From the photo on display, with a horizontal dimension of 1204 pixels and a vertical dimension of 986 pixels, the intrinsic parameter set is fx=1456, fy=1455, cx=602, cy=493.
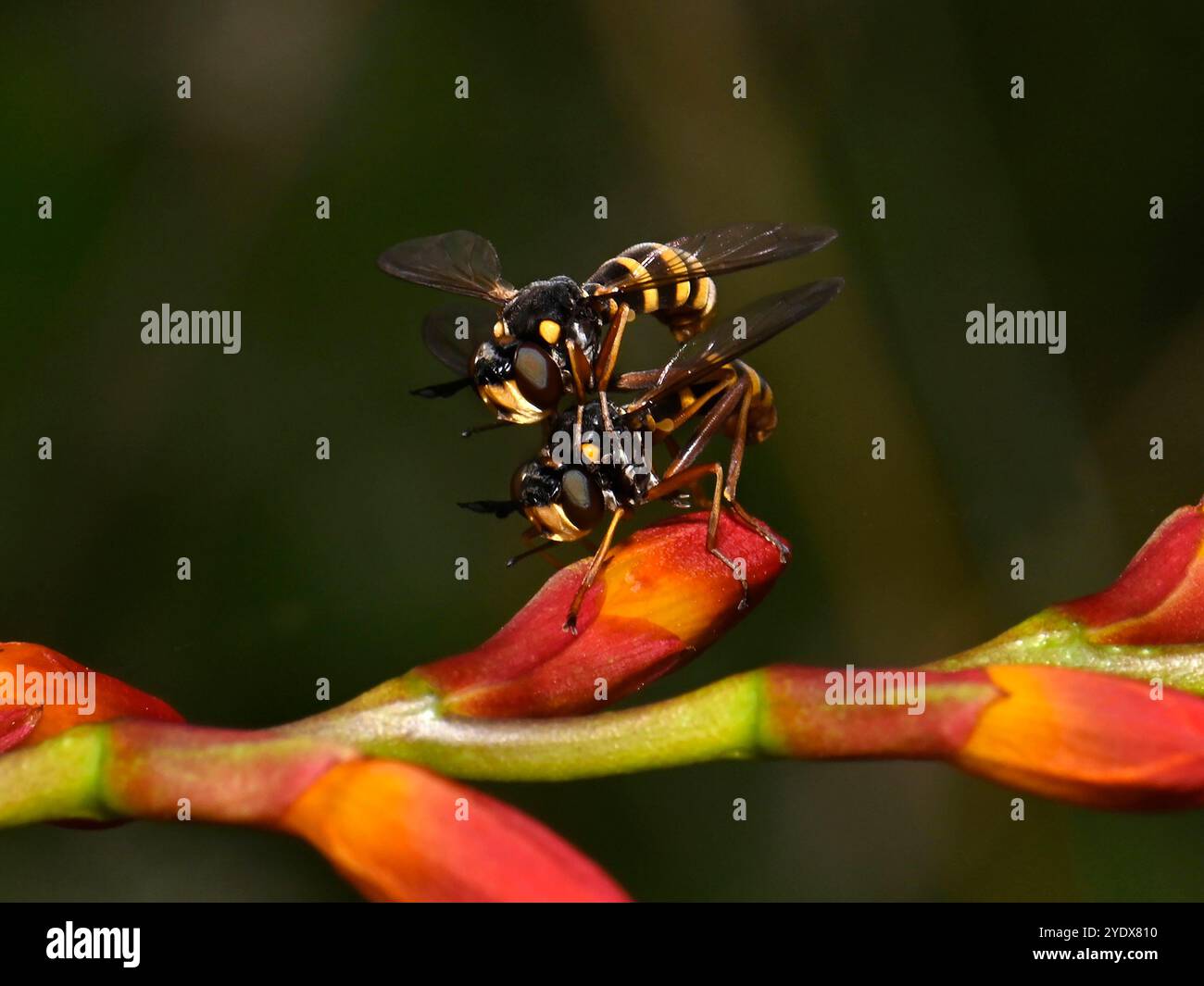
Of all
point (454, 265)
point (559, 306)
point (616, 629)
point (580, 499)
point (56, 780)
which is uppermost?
point (454, 265)

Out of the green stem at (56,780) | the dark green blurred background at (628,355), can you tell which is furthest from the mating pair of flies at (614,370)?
the dark green blurred background at (628,355)

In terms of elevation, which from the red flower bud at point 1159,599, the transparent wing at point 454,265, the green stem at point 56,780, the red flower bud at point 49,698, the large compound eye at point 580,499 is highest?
the transparent wing at point 454,265

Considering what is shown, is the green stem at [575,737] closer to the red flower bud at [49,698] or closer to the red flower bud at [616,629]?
the red flower bud at [616,629]

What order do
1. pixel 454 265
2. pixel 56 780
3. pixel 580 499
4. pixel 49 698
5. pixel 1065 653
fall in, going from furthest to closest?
pixel 454 265, pixel 580 499, pixel 1065 653, pixel 49 698, pixel 56 780

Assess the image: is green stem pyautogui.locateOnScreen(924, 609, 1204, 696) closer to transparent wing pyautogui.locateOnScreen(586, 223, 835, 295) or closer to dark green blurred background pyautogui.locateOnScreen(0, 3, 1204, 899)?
transparent wing pyautogui.locateOnScreen(586, 223, 835, 295)

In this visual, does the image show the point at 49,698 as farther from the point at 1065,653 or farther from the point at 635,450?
the point at 1065,653

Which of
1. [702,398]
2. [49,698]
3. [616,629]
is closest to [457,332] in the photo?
[702,398]

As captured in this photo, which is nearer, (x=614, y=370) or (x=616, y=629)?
(x=616, y=629)

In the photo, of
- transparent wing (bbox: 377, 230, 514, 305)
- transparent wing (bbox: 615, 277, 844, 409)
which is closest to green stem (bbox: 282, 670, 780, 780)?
transparent wing (bbox: 615, 277, 844, 409)
